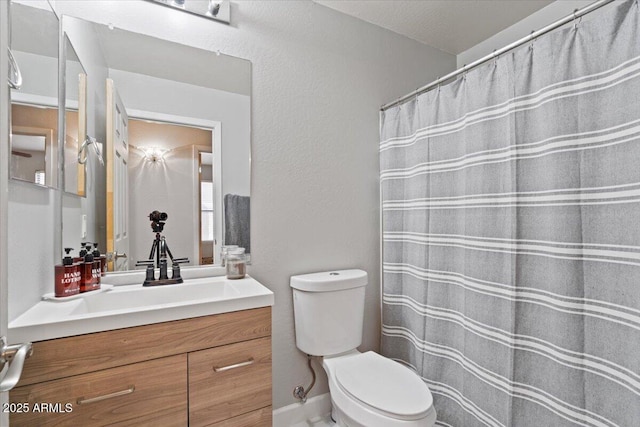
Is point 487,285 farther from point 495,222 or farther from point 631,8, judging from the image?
point 631,8

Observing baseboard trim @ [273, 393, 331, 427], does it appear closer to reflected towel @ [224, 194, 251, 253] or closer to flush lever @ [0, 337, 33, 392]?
reflected towel @ [224, 194, 251, 253]

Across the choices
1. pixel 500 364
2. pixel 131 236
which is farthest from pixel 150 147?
pixel 500 364

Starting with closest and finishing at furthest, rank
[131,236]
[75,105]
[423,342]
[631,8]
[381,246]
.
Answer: [631,8], [75,105], [131,236], [423,342], [381,246]

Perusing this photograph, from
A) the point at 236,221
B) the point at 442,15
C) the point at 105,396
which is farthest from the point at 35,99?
the point at 442,15

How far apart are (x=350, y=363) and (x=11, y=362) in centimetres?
133

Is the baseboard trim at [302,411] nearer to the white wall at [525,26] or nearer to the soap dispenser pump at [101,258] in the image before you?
the soap dispenser pump at [101,258]

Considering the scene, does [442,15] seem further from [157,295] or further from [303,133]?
[157,295]

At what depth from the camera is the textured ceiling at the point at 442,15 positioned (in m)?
1.92

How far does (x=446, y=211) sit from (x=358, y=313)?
0.75 metres

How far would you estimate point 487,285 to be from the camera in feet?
4.71

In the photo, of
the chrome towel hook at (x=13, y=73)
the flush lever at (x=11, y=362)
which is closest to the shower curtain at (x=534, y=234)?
the flush lever at (x=11, y=362)

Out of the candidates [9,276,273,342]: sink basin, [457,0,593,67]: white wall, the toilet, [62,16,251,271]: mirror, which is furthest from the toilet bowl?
[457,0,593,67]: white wall

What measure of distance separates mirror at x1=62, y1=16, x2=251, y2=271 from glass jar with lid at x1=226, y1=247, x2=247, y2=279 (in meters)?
0.10

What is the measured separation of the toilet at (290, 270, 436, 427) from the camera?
125cm
